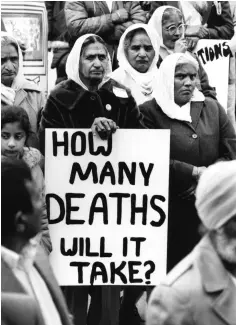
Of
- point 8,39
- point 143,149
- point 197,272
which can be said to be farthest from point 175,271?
point 8,39

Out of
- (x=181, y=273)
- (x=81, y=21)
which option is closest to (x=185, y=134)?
(x=81, y=21)

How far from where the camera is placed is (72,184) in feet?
16.0

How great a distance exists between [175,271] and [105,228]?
1538 millimetres

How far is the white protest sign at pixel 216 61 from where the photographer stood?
5.11 meters

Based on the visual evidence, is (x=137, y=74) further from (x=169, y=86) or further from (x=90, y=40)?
(x=90, y=40)

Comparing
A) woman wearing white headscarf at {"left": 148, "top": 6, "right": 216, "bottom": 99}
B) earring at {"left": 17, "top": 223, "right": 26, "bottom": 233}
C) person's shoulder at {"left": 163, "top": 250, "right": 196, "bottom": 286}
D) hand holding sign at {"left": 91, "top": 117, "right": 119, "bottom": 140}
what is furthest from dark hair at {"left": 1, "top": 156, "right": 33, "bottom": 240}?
woman wearing white headscarf at {"left": 148, "top": 6, "right": 216, "bottom": 99}

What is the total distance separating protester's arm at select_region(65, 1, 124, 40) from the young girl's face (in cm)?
58

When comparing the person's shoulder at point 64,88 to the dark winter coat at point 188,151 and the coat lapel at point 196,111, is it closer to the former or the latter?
the dark winter coat at point 188,151

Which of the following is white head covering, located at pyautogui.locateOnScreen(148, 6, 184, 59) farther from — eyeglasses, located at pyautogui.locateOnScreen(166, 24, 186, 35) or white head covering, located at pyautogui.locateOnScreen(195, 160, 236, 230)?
white head covering, located at pyautogui.locateOnScreen(195, 160, 236, 230)

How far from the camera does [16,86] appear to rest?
15.8 ft

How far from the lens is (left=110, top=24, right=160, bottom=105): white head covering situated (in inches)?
195

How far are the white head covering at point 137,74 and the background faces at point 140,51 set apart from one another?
0.02 m

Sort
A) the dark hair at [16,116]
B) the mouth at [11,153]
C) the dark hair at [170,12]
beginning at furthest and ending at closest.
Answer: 1. the dark hair at [170,12]
2. the dark hair at [16,116]
3. the mouth at [11,153]

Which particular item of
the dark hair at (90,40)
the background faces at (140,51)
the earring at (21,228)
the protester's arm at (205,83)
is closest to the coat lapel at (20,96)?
the dark hair at (90,40)
